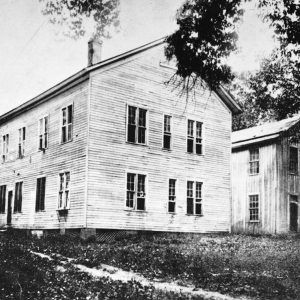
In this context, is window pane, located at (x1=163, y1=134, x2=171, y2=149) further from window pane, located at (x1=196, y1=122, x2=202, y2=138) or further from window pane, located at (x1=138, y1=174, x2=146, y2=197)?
window pane, located at (x1=138, y1=174, x2=146, y2=197)

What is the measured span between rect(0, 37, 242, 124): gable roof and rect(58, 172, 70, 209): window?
14.7 ft

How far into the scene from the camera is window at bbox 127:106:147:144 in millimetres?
24266

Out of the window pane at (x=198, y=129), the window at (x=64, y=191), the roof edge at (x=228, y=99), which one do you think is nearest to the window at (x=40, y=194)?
the window at (x=64, y=191)

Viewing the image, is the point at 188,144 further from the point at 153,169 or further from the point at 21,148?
the point at 21,148

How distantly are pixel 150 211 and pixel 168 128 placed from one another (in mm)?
4544

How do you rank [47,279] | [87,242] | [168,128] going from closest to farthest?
[47,279] < [87,242] < [168,128]

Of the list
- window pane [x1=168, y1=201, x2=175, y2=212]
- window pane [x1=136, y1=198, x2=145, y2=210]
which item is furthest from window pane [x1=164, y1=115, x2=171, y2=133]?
window pane [x1=136, y1=198, x2=145, y2=210]

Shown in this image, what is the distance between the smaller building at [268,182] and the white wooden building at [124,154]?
3.16 meters

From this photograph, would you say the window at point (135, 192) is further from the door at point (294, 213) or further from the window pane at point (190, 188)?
the door at point (294, 213)

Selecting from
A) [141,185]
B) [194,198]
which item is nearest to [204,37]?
[141,185]

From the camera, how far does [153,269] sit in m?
14.1

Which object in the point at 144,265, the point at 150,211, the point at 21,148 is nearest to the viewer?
the point at 144,265

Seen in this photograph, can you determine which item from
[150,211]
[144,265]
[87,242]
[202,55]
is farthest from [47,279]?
[150,211]

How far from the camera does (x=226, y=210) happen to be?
27625mm
